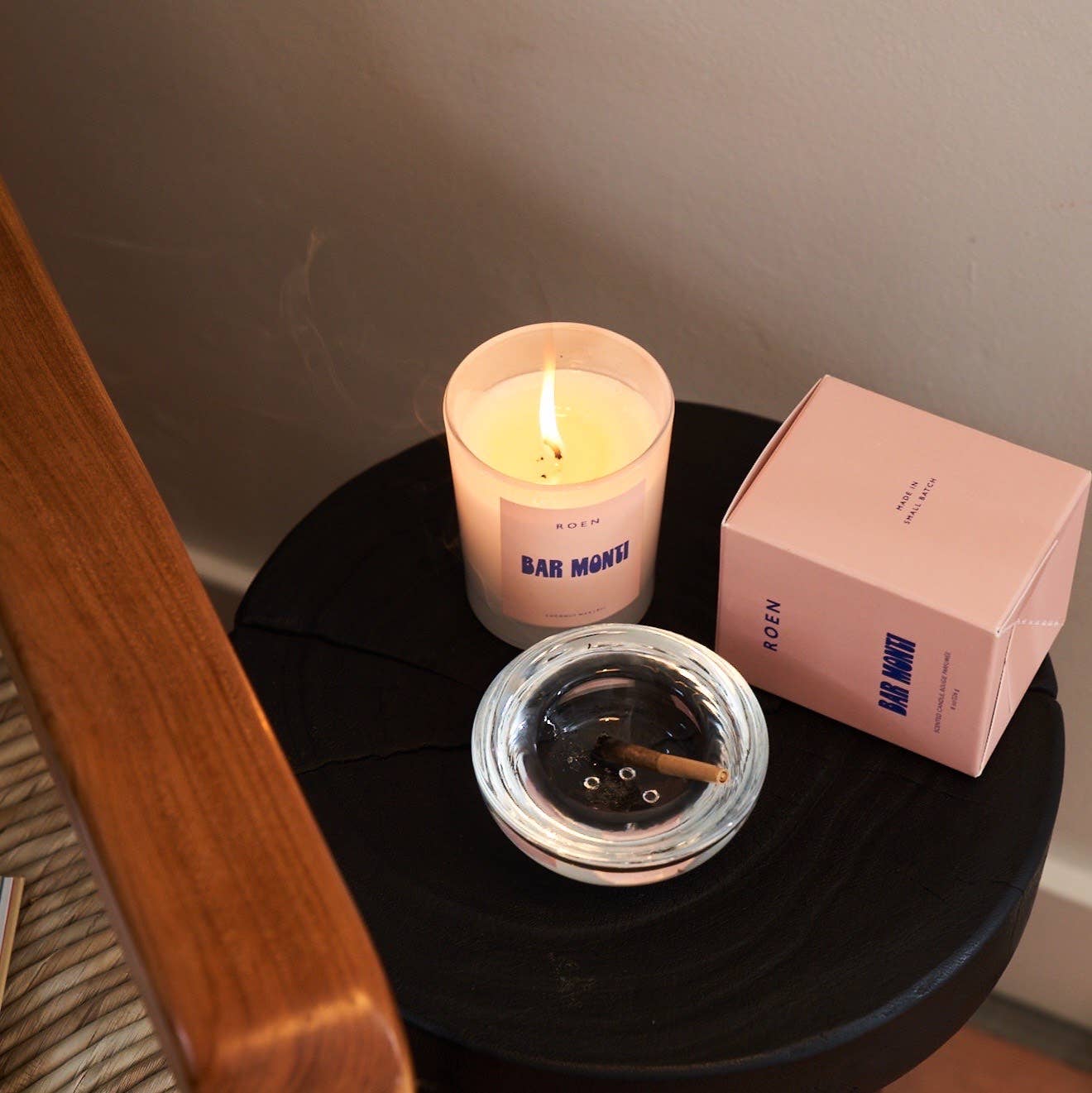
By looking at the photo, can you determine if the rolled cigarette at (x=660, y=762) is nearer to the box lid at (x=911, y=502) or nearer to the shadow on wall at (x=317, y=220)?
the box lid at (x=911, y=502)

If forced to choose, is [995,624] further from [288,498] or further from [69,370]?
[288,498]

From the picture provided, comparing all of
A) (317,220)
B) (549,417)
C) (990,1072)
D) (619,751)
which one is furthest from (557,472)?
(990,1072)

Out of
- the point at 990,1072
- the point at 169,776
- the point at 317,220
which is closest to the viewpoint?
the point at 169,776

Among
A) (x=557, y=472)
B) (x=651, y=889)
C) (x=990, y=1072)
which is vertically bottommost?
(x=990, y=1072)

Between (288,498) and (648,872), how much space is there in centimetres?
70

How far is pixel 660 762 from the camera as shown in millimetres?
604

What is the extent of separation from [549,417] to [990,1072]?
838 millimetres

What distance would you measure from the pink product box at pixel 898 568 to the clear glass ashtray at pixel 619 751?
4 cm

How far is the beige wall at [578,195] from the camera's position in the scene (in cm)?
71

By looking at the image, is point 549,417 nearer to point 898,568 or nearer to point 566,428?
point 566,428

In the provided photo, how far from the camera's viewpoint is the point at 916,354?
0.82m

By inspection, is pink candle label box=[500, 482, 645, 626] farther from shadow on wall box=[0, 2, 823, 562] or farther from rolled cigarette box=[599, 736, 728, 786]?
shadow on wall box=[0, 2, 823, 562]

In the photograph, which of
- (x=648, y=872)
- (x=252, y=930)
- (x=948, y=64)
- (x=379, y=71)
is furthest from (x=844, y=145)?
(x=252, y=930)

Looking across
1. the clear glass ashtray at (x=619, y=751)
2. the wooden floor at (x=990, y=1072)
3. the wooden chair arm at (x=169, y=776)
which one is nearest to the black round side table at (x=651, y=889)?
the clear glass ashtray at (x=619, y=751)
